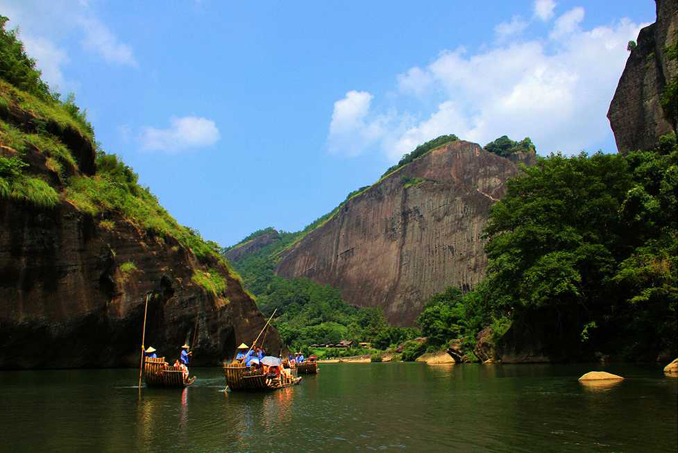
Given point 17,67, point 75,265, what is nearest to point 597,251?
point 75,265

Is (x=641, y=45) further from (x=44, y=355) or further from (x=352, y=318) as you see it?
(x=352, y=318)

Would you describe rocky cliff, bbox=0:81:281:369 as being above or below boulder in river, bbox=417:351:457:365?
above

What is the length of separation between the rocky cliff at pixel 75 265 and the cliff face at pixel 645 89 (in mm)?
39374

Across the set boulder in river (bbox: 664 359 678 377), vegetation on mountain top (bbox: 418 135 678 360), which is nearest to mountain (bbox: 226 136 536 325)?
vegetation on mountain top (bbox: 418 135 678 360)

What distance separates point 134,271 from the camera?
103 feet

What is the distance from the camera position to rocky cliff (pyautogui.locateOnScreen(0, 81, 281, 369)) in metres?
24.3

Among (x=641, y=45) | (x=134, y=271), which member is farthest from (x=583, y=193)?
(x=134, y=271)

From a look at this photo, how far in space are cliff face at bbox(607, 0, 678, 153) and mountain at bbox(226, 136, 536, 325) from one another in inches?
2048

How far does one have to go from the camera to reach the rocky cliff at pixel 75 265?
24.3m

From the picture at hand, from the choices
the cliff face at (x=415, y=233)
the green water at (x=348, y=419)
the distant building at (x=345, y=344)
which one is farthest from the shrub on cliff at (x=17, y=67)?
the cliff face at (x=415, y=233)

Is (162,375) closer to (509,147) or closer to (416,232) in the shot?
(416,232)

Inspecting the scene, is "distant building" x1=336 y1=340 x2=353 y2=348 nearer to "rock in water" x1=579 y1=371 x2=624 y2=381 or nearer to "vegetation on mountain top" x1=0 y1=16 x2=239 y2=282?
"vegetation on mountain top" x1=0 y1=16 x2=239 y2=282

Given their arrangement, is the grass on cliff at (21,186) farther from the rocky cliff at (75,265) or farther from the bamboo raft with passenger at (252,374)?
the bamboo raft with passenger at (252,374)

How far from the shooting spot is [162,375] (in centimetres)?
2089
